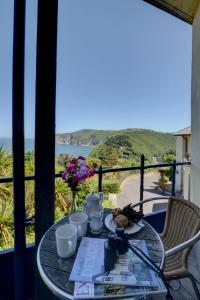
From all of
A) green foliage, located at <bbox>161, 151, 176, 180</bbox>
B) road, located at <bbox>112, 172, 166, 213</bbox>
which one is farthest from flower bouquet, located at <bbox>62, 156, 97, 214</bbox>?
green foliage, located at <bbox>161, 151, 176, 180</bbox>

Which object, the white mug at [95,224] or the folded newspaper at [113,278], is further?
the white mug at [95,224]

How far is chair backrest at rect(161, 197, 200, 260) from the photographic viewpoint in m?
1.59

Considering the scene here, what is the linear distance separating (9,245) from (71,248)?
1528 mm

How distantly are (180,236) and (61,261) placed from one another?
1.13 m

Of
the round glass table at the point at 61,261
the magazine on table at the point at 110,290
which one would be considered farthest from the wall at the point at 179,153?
the magazine on table at the point at 110,290

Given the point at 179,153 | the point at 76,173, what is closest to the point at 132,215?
the point at 76,173

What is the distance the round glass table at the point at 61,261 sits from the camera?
863 mm

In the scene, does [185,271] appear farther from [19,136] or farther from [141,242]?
[19,136]

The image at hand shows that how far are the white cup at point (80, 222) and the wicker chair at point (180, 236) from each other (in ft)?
1.85

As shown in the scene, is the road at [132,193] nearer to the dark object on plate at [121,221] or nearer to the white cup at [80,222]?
the dark object on plate at [121,221]

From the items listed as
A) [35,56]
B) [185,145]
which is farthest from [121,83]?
[35,56]

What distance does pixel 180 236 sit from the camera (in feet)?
5.70

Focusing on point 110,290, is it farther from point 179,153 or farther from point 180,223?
point 179,153

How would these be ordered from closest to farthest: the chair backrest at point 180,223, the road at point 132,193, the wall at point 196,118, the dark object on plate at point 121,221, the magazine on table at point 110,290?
the magazine on table at point 110,290
the dark object on plate at point 121,221
the chair backrest at point 180,223
the wall at point 196,118
the road at point 132,193
